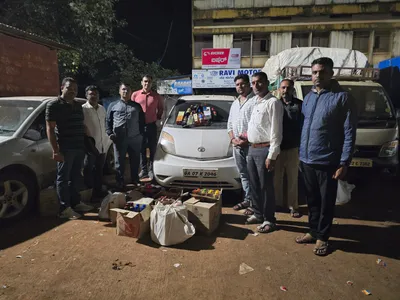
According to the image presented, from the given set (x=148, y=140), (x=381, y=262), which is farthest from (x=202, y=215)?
(x=148, y=140)

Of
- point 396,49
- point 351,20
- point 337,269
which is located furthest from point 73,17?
point 396,49

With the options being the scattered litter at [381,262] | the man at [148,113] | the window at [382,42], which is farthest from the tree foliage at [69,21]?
the window at [382,42]

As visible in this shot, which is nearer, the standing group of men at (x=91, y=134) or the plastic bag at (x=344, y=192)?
the standing group of men at (x=91, y=134)

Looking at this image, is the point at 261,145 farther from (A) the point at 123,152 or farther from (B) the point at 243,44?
(B) the point at 243,44

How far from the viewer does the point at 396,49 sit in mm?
17047

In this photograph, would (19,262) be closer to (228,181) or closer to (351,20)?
(228,181)

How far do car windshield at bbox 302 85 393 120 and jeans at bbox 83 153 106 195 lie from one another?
3940mm

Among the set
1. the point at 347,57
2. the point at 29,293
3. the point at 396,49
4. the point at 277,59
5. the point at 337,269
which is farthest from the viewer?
the point at 396,49

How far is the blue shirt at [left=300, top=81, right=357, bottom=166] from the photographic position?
2.86 meters

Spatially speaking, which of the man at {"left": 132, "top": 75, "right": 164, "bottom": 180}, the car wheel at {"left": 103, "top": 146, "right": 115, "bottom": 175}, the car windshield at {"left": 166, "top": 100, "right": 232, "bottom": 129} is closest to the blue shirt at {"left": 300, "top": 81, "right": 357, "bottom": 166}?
the car windshield at {"left": 166, "top": 100, "right": 232, "bottom": 129}

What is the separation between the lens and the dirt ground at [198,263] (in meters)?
2.50

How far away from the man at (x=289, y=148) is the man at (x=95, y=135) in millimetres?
2823

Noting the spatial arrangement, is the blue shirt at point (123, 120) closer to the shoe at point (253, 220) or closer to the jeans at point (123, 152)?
the jeans at point (123, 152)

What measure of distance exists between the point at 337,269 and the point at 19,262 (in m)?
3.14
